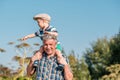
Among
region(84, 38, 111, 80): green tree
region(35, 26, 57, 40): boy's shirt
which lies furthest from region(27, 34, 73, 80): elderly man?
region(84, 38, 111, 80): green tree

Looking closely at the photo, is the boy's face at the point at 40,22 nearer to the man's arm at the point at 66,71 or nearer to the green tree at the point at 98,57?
the man's arm at the point at 66,71

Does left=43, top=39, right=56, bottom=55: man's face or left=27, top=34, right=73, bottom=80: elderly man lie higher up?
left=43, top=39, right=56, bottom=55: man's face

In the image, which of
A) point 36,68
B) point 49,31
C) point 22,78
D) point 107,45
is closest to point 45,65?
point 36,68

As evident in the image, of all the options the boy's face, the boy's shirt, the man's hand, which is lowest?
the man's hand

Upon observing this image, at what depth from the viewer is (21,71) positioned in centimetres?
1272

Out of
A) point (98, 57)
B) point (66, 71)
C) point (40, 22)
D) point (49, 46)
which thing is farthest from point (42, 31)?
point (98, 57)

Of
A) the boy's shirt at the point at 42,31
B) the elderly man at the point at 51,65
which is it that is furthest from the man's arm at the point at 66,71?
the boy's shirt at the point at 42,31

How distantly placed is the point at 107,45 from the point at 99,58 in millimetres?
1506

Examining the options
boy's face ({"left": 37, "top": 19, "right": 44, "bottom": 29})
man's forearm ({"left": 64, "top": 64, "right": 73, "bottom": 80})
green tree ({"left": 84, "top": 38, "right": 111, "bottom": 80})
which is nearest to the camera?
man's forearm ({"left": 64, "top": 64, "right": 73, "bottom": 80})

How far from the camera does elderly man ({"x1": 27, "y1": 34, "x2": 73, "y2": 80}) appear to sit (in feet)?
18.4

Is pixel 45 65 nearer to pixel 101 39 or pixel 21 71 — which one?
pixel 21 71

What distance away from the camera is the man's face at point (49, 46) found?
561cm

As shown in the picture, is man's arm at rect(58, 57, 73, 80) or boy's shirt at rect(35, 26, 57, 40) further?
boy's shirt at rect(35, 26, 57, 40)

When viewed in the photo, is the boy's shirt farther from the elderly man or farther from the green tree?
the green tree
